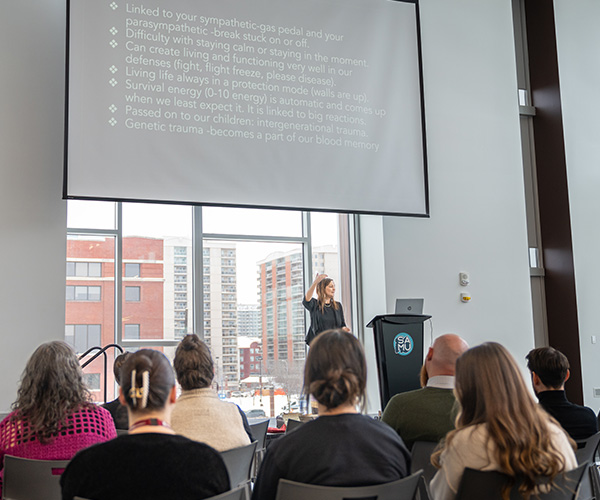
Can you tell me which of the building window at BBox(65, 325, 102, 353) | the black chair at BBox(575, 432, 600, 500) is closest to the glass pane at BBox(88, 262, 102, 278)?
the building window at BBox(65, 325, 102, 353)

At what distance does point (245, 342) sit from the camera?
19.0 feet

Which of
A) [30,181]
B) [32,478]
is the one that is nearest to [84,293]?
[30,181]

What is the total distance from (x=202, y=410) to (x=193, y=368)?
0.16m

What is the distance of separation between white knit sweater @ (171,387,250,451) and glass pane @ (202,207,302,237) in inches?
134

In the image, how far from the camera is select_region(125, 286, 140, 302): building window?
535 cm

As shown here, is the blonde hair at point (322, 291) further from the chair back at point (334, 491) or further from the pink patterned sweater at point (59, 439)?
the chair back at point (334, 491)

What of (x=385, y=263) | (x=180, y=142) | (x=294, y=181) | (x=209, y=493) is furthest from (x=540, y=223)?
(x=209, y=493)

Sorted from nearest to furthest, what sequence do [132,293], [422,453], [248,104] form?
[422,453] → [248,104] → [132,293]

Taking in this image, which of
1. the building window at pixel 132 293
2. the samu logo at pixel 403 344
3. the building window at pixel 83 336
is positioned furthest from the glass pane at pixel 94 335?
the samu logo at pixel 403 344

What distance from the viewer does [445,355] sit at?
260cm

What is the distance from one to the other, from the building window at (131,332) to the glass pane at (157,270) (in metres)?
0.02

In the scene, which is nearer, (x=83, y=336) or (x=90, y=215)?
(x=83, y=336)

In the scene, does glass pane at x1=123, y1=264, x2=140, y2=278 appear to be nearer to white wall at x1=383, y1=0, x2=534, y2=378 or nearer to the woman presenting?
the woman presenting

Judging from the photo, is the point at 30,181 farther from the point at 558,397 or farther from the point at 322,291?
the point at 558,397
